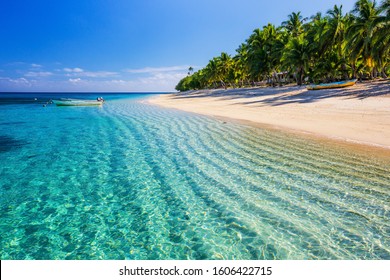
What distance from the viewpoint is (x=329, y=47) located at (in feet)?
119

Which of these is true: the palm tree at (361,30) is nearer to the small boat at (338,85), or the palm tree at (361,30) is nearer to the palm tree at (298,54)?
the small boat at (338,85)

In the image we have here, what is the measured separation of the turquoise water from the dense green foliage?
24.6 m

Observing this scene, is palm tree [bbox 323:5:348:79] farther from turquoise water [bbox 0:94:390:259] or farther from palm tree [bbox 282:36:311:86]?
turquoise water [bbox 0:94:390:259]

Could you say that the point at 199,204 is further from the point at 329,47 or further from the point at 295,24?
the point at 295,24

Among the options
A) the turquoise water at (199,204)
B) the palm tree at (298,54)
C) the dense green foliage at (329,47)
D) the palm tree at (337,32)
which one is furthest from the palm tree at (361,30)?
the turquoise water at (199,204)

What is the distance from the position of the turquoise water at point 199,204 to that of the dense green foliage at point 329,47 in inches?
967

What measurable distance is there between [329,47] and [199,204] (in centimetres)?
4009

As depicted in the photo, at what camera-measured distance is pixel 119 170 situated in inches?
328

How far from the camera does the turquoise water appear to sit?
4.17 meters

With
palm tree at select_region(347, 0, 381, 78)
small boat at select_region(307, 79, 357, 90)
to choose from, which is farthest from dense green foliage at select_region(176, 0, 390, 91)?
small boat at select_region(307, 79, 357, 90)

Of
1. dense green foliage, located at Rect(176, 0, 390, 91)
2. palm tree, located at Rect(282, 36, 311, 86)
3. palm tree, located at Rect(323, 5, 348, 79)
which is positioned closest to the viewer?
dense green foliage, located at Rect(176, 0, 390, 91)

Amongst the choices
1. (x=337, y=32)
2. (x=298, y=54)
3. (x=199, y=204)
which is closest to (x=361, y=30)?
(x=337, y=32)

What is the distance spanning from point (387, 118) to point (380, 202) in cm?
1136

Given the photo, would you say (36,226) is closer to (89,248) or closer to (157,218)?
(89,248)
